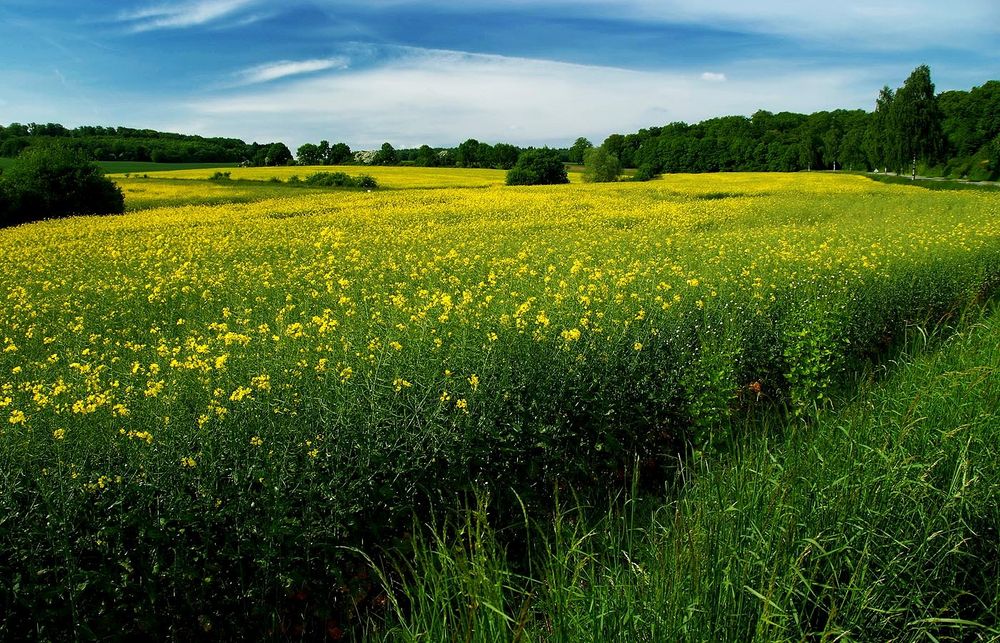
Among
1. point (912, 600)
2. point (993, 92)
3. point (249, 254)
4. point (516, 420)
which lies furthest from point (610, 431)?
point (993, 92)

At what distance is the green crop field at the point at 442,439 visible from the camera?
9.72ft

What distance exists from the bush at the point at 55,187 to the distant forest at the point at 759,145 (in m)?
29.6

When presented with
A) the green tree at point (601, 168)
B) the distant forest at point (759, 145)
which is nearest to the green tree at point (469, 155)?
the distant forest at point (759, 145)

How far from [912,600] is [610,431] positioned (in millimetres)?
2587

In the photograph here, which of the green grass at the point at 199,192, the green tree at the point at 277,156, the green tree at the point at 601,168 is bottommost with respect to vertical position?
the green grass at the point at 199,192

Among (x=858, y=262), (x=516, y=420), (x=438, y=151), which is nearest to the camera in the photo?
(x=516, y=420)

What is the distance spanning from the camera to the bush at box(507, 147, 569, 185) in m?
45.1

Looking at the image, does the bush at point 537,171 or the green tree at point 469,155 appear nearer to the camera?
the bush at point 537,171

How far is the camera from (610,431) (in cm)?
521

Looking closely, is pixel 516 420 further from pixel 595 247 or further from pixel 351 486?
pixel 595 247

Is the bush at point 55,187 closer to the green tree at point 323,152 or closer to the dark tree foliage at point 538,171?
the dark tree foliage at point 538,171

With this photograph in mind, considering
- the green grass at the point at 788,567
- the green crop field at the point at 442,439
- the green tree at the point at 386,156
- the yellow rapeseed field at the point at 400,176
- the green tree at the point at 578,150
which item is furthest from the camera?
the green tree at the point at 578,150

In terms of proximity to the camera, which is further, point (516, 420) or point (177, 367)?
point (177, 367)

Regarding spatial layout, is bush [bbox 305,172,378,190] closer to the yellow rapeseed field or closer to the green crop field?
the yellow rapeseed field
